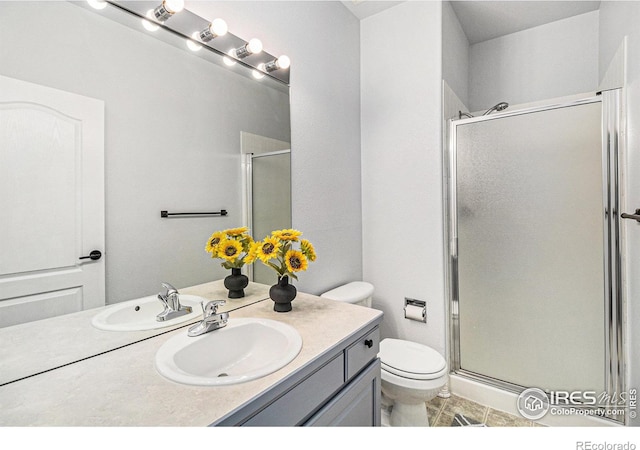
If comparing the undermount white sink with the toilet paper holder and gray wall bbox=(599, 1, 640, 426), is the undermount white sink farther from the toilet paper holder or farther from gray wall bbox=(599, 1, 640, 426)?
gray wall bbox=(599, 1, 640, 426)

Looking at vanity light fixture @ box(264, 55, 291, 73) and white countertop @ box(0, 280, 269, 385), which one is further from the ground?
vanity light fixture @ box(264, 55, 291, 73)

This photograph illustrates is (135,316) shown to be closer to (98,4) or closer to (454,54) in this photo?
(98,4)

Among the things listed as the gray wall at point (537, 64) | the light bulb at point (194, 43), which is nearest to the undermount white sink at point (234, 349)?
the light bulb at point (194, 43)

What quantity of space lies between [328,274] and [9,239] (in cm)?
138

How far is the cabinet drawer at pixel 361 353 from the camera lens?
101cm

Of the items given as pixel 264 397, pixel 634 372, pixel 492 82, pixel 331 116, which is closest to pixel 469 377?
pixel 634 372

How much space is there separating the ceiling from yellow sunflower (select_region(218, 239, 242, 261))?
1723 millimetres

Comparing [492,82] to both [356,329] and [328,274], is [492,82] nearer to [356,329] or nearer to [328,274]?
[328,274]

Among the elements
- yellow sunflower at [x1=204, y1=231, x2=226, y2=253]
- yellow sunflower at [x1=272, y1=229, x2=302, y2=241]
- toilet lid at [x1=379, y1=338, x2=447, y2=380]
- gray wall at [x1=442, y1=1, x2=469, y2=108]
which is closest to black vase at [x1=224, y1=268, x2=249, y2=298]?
yellow sunflower at [x1=204, y1=231, x2=226, y2=253]

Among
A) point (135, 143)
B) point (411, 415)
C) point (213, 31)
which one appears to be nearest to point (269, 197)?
point (135, 143)

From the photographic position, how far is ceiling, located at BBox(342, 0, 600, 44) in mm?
1948

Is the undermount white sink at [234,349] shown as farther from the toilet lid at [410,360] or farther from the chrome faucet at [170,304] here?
the toilet lid at [410,360]

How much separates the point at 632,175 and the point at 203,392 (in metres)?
1.91

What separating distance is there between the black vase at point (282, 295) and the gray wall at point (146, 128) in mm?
246
